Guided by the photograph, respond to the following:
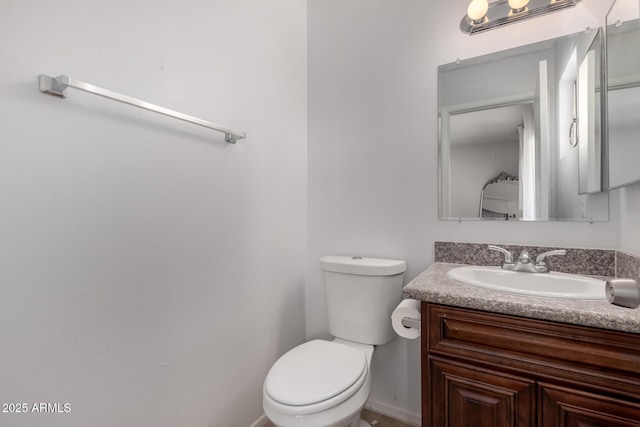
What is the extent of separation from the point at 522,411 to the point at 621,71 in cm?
115

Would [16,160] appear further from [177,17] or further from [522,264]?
[522,264]

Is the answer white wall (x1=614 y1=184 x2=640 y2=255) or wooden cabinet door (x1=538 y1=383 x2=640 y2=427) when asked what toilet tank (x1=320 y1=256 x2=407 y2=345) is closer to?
wooden cabinet door (x1=538 y1=383 x2=640 y2=427)

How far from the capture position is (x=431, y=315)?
971mm

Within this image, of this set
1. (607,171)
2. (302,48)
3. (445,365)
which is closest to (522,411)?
(445,365)

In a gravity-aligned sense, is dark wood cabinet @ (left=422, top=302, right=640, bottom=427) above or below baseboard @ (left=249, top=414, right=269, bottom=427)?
above

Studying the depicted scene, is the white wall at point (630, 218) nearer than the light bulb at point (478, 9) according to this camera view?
Yes

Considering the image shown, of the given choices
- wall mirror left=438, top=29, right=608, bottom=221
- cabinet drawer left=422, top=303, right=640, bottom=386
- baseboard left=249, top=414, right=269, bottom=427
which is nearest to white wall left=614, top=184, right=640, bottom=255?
wall mirror left=438, top=29, right=608, bottom=221

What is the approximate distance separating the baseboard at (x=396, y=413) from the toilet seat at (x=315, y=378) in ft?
1.75

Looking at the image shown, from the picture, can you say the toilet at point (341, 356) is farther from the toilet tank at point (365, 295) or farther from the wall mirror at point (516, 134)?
the wall mirror at point (516, 134)

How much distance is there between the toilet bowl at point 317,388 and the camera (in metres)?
0.99

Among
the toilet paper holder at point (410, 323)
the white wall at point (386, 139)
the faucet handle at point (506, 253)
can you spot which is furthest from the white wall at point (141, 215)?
the faucet handle at point (506, 253)

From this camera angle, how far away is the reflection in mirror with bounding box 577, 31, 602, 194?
113 centimetres

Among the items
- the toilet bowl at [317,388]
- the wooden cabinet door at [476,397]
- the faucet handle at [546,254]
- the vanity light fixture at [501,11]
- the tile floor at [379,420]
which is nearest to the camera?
the wooden cabinet door at [476,397]

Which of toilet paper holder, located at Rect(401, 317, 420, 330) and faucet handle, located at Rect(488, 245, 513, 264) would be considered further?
faucet handle, located at Rect(488, 245, 513, 264)
